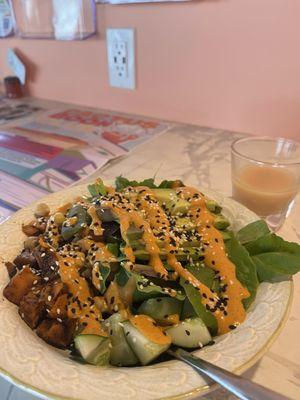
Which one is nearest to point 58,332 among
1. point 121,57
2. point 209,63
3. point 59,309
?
point 59,309

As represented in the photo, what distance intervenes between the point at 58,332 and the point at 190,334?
7.0 inches

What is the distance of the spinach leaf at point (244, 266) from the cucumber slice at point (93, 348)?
22cm

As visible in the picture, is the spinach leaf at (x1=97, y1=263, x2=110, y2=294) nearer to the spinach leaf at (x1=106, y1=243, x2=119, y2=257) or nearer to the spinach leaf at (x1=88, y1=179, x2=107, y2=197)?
the spinach leaf at (x1=106, y1=243, x2=119, y2=257)

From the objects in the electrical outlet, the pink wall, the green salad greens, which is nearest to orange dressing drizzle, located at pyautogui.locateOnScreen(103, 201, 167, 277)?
the green salad greens

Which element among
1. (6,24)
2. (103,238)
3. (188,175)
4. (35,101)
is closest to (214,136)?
(188,175)

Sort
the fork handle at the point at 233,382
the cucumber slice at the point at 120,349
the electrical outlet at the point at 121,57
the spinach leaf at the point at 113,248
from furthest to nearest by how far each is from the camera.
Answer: the electrical outlet at the point at 121,57, the spinach leaf at the point at 113,248, the cucumber slice at the point at 120,349, the fork handle at the point at 233,382

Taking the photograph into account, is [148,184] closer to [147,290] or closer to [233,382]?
[147,290]

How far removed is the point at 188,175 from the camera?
1.06 metres

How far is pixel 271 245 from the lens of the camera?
620mm

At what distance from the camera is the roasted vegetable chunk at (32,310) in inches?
20.1

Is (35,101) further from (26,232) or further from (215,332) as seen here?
(215,332)

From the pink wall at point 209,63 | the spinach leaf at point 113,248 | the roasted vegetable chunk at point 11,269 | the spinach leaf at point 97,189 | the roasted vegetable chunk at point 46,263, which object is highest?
the pink wall at point 209,63

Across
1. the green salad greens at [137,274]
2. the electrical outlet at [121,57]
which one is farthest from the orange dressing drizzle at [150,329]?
the electrical outlet at [121,57]

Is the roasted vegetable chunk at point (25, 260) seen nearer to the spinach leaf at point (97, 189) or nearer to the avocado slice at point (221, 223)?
the spinach leaf at point (97, 189)
